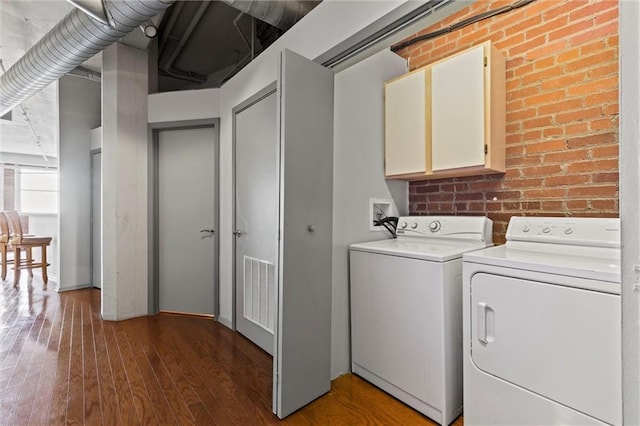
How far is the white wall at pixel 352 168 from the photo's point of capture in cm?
216

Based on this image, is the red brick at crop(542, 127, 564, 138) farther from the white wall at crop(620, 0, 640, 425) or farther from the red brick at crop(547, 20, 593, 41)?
the white wall at crop(620, 0, 640, 425)

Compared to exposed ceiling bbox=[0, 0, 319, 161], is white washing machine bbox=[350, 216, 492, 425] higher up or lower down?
lower down

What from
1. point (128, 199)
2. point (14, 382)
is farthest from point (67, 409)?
point (128, 199)

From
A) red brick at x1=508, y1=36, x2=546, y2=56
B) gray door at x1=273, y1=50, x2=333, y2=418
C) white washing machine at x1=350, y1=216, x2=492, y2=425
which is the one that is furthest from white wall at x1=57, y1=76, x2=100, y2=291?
red brick at x1=508, y1=36, x2=546, y2=56

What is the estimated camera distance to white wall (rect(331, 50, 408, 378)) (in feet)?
7.09

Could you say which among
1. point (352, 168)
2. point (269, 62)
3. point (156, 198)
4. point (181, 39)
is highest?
point (181, 39)

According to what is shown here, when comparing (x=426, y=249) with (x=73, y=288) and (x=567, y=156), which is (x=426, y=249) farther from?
(x=73, y=288)

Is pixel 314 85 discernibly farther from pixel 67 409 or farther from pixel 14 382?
pixel 14 382

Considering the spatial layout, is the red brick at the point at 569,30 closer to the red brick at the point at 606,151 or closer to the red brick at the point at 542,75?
the red brick at the point at 542,75

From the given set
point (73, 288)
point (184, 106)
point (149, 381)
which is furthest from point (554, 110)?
point (73, 288)

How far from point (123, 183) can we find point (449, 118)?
10.6ft

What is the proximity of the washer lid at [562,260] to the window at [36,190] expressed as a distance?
1021 centimetres

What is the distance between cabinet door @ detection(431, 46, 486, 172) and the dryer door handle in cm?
93

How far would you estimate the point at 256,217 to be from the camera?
9.17 feet
